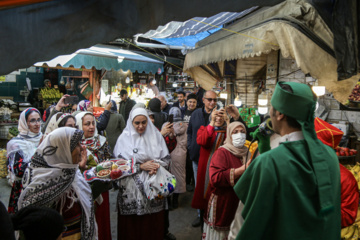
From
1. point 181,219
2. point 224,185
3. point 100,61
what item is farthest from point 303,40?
point 100,61

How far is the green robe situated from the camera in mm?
1377

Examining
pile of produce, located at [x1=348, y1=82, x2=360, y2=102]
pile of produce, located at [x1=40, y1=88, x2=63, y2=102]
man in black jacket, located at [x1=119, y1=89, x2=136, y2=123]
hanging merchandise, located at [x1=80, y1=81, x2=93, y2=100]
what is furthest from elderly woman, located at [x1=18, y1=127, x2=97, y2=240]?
hanging merchandise, located at [x1=80, y1=81, x2=93, y2=100]

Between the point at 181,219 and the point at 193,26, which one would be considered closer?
the point at 181,219

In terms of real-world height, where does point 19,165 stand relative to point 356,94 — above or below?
below

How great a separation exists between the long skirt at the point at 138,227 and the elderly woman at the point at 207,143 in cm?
72

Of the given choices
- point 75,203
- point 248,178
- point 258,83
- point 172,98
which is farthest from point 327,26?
point 172,98

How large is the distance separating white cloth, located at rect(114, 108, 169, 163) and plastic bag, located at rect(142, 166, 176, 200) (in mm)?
223

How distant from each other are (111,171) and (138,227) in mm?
856

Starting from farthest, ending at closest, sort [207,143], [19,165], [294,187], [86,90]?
[86,90] < [207,143] < [19,165] < [294,187]

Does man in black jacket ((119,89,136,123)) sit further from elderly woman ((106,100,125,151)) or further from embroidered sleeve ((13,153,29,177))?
embroidered sleeve ((13,153,29,177))

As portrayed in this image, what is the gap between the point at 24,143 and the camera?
11.6 feet

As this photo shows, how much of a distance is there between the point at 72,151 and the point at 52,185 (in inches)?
13.2

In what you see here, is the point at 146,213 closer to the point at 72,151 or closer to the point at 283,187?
the point at 72,151

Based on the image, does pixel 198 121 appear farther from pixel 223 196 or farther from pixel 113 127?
pixel 113 127
